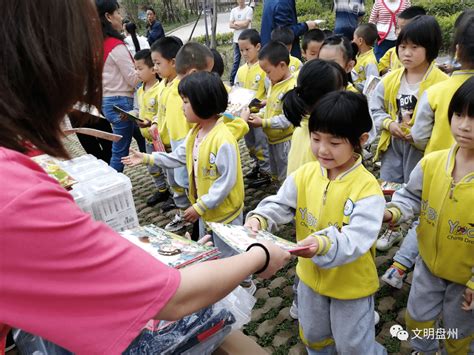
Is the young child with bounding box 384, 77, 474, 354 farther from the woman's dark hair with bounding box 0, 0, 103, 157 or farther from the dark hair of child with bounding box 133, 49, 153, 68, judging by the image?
Answer: the dark hair of child with bounding box 133, 49, 153, 68

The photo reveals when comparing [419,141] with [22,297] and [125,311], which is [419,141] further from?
[22,297]

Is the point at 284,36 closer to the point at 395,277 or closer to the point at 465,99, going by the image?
the point at 395,277

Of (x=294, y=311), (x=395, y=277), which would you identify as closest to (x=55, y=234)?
(x=294, y=311)

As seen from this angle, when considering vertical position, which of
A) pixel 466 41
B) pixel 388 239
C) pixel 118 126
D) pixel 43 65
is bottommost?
pixel 388 239

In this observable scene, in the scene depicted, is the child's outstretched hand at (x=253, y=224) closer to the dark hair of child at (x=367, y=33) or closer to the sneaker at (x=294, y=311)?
the sneaker at (x=294, y=311)

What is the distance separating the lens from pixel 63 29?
84 cm

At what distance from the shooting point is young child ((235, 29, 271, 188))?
457 cm

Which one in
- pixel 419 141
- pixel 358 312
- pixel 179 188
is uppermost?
pixel 419 141

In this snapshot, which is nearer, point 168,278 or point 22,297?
point 22,297

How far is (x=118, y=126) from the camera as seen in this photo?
4.21 metres

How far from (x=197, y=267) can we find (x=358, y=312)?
104 cm

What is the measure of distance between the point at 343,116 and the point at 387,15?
4.57m

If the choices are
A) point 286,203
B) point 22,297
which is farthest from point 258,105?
point 22,297

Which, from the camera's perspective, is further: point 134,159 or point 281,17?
→ point 281,17
